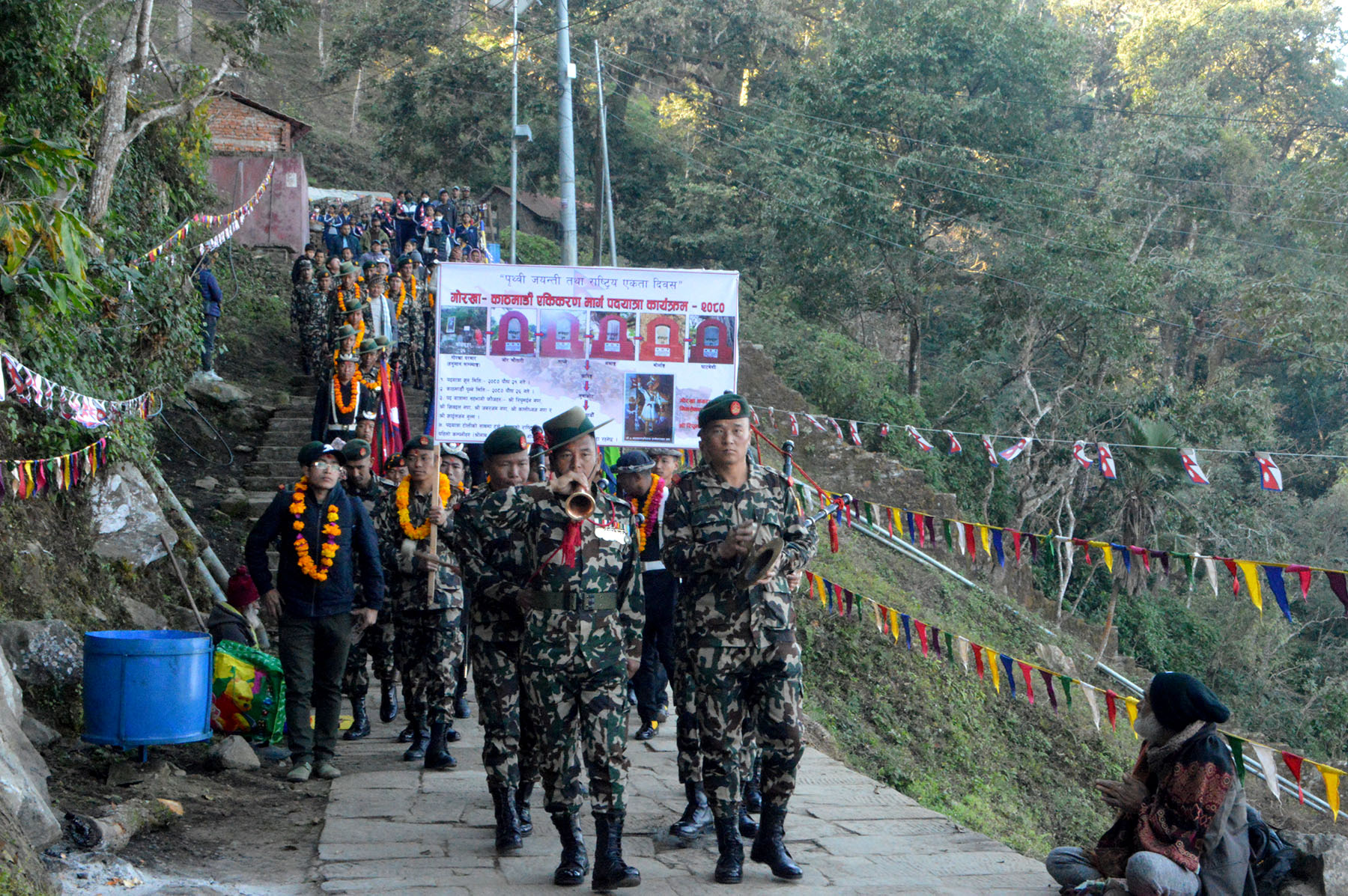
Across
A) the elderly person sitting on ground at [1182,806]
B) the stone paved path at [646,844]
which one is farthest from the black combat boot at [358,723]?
the elderly person sitting on ground at [1182,806]

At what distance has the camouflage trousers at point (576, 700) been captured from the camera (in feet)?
15.6

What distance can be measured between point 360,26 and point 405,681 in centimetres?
2753

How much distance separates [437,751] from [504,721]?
1.86 m

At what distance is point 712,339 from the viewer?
9.63m

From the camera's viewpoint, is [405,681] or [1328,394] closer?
[405,681]

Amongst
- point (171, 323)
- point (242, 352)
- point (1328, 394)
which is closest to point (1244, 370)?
point (1328, 394)

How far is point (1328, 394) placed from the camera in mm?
29578

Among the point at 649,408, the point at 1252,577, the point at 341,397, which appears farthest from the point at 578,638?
the point at 341,397

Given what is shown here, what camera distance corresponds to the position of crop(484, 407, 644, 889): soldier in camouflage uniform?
15.6 feet

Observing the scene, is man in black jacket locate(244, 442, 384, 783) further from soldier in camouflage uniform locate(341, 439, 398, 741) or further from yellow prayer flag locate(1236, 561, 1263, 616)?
yellow prayer flag locate(1236, 561, 1263, 616)

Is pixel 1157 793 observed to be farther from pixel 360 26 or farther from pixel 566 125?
pixel 360 26

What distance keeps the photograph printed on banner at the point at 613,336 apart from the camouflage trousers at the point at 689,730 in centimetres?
447

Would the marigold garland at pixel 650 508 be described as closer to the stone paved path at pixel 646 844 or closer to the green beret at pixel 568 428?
the stone paved path at pixel 646 844

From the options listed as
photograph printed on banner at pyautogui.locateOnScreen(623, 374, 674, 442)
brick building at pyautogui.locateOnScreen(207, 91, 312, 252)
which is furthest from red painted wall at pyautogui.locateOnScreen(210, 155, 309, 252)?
photograph printed on banner at pyautogui.locateOnScreen(623, 374, 674, 442)
